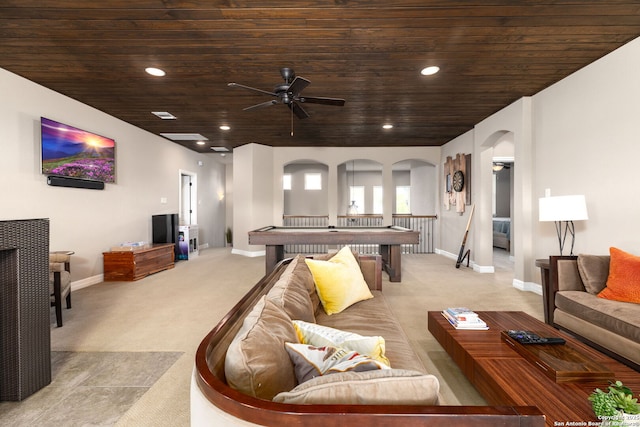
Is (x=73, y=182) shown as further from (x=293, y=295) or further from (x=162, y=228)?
(x=293, y=295)

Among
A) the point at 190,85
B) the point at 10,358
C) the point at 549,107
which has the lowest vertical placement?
the point at 10,358

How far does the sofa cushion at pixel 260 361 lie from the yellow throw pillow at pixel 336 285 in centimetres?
118

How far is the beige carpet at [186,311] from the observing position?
6.48 feet

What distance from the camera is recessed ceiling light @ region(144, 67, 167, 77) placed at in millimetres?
3424

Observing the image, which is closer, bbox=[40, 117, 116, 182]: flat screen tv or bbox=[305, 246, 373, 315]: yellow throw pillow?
bbox=[305, 246, 373, 315]: yellow throw pillow

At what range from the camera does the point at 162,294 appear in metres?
4.22

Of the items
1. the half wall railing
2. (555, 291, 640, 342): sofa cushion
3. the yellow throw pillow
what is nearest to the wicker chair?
the yellow throw pillow

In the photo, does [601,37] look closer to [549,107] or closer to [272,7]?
[549,107]

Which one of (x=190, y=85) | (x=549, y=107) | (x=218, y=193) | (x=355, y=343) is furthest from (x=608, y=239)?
(x=218, y=193)

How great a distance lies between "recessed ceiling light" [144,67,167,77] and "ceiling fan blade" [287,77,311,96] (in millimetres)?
1490

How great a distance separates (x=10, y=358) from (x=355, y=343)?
2164 millimetres

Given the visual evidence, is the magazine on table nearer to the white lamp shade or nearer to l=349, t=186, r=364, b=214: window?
the white lamp shade

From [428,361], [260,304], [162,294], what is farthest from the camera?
[162,294]

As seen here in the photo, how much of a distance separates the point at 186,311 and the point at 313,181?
833cm
